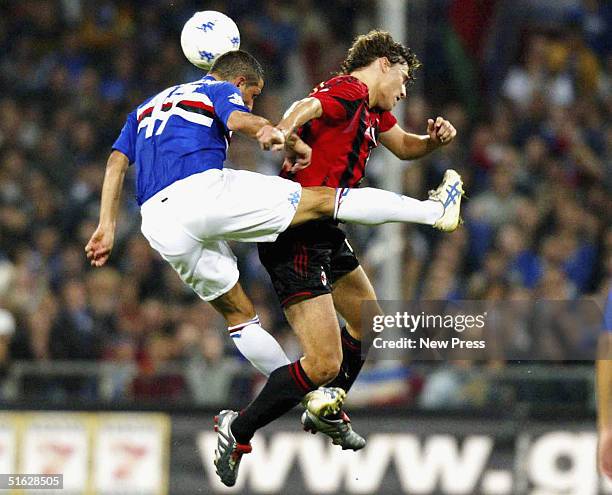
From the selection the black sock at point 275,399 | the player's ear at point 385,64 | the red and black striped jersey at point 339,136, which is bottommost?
the black sock at point 275,399

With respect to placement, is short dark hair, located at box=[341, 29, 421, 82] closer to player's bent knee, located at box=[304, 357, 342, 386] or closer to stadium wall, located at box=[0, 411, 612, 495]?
player's bent knee, located at box=[304, 357, 342, 386]

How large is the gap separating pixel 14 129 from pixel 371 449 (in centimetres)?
524

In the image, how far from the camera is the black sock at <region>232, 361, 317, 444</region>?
21.6ft

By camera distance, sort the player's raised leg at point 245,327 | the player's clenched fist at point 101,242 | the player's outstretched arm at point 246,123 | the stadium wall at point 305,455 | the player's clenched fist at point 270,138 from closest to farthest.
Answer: the player's clenched fist at point 270,138
the player's outstretched arm at point 246,123
the player's clenched fist at point 101,242
the player's raised leg at point 245,327
the stadium wall at point 305,455

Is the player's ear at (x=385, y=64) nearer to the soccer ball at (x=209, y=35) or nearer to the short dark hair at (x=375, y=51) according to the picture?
the short dark hair at (x=375, y=51)

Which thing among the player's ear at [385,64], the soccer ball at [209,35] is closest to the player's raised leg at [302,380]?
the player's ear at [385,64]

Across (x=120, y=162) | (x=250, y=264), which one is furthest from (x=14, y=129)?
(x=120, y=162)

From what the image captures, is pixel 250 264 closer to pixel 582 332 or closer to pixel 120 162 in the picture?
pixel 582 332

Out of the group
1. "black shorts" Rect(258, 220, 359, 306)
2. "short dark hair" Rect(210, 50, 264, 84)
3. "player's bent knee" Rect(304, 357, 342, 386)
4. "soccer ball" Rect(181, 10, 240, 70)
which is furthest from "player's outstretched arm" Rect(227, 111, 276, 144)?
"player's bent knee" Rect(304, 357, 342, 386)

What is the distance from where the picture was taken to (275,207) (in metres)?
6.38

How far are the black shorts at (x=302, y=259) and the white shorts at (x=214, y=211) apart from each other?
9.3 inches

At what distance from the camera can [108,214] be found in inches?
262

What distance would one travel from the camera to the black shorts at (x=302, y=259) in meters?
6.62

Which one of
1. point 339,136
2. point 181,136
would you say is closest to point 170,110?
point 181,136
